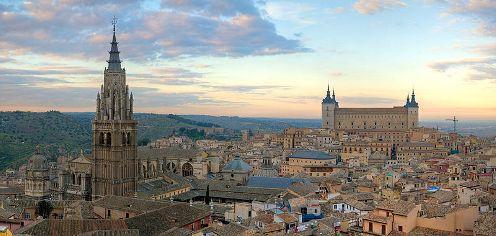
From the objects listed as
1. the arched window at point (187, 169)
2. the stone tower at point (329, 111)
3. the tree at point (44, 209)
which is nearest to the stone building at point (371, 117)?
the stone tower at point (329, 111)

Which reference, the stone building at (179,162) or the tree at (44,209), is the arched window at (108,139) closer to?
the stone building at (179,162)

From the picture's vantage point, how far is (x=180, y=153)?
9700 cm

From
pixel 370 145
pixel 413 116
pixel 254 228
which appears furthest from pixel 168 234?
pixel 413 116

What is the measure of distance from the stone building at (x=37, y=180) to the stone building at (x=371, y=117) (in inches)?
4671

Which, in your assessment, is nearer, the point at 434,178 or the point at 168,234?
the point at 168,234

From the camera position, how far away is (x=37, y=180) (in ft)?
A: 235

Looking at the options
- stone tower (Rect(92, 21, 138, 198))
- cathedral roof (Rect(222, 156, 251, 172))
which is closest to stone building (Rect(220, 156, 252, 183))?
cathedral roof (Rect(222, 156, 251, 172))

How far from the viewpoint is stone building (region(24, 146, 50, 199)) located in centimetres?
7150

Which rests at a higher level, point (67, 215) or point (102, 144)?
point (102, 144)

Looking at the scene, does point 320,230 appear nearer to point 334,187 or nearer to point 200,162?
point 334,187

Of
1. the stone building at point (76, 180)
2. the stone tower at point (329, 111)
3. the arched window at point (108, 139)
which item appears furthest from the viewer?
the stone tower at point (329, 111)

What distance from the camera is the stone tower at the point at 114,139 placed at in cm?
7219

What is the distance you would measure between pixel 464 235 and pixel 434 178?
1632 inches

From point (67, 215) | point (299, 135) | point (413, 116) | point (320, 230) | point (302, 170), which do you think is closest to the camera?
point (320, 230)
